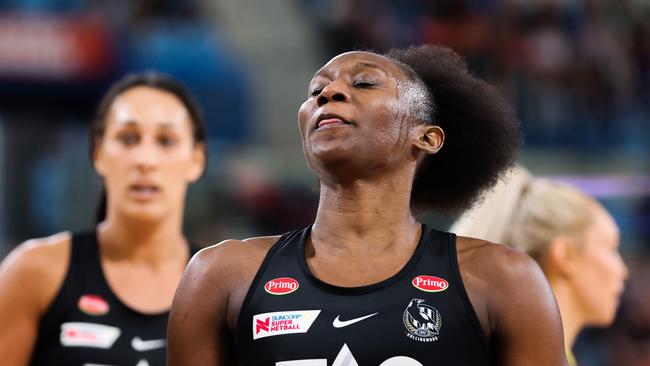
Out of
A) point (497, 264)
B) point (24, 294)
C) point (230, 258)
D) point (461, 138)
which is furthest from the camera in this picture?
point (24, 294)

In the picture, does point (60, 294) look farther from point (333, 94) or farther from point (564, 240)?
point (564, 240)

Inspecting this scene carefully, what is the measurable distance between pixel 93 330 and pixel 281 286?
1358 millimetres

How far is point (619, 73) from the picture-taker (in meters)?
10.6

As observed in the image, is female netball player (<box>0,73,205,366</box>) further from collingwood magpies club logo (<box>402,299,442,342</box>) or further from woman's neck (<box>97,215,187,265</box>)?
collingwood magpies club logo (<box>402,299,442,342</box>)

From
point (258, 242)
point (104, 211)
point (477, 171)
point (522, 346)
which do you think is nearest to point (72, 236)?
point (104, 211)

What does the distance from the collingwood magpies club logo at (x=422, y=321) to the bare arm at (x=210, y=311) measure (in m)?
0.44

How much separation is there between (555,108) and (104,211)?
666 cm

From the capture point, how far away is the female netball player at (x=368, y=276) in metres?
2.75

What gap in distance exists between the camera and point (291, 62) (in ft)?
37.4

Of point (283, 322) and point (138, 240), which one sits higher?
Result: point (283, 322)

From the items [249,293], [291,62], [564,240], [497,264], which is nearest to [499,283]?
[497,264]

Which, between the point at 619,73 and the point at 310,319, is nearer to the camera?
the point at 310,319

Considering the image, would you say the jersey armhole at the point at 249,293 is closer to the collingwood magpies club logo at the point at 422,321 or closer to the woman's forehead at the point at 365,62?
the collingwood magpies club logo at the point at 422,321

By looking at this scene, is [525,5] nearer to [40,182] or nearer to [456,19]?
[456,19]
